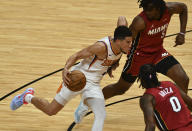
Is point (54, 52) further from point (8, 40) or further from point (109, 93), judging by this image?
point (109, 93)

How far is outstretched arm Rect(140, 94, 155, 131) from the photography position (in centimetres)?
452

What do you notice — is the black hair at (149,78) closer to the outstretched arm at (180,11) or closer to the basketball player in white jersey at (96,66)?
the basketball player in white jersey at (96,66)

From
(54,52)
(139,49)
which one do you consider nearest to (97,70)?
(139,49)

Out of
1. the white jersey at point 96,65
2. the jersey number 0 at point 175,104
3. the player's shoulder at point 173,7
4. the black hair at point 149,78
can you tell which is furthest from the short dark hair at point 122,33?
the jersey number 0 at point 175,104

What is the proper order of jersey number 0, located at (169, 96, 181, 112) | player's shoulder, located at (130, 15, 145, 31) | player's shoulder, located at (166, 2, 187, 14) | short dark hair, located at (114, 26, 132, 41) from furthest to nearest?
1. player's shoulder, located at (166, 2, 187, 14)
2. player's shoulder, located at (130, 15, 145, 31)
3. short dark hair, located at (114, 26, 132, 41)
4. jersey number 0, located at (169, 96, 181, 112)

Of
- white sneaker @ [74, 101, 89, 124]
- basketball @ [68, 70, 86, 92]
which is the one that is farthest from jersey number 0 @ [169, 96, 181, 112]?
white sneaker @ [74, 101, 89, 124]

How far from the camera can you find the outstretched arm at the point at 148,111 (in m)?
4.52

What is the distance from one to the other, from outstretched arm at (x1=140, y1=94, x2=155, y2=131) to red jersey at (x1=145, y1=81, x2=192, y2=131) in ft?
0.27

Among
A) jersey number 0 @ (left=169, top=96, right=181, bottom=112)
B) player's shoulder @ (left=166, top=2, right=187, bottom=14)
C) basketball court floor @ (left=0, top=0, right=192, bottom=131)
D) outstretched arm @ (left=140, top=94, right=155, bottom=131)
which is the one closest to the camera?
outstretched arm @ (left=140, top=94, right=155, bottom=131)

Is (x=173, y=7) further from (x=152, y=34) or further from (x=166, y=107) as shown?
(x=166, y=107)

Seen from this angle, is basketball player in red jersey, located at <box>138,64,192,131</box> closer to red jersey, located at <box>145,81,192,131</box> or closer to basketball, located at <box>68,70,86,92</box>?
red jersey, located at <box>145,81,192,131</box>

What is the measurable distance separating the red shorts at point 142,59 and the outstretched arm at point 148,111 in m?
1.94

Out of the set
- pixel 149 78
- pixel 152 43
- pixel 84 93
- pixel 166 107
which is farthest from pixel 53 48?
pixel 166 107

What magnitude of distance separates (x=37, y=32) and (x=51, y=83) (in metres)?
2.98
